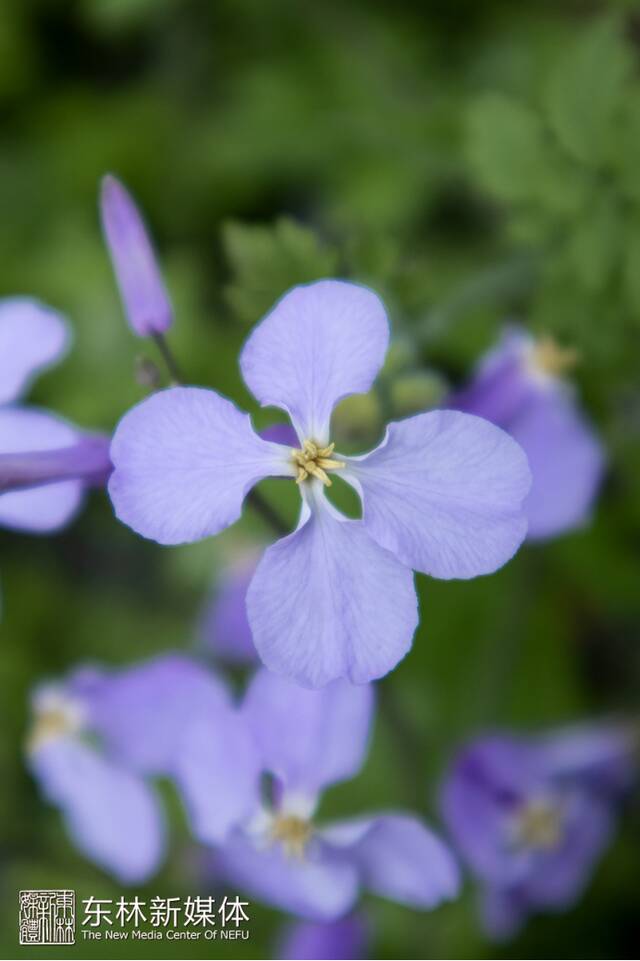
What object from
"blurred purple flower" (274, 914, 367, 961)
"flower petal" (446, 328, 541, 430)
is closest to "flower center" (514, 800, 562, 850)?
"blurred purple flower" (274, 914, 367, 961)

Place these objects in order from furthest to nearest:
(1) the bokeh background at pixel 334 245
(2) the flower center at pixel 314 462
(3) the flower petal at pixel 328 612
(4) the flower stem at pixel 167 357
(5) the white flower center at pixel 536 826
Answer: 1. (1) the bokeh background at pixel 334 245
2. (5) the white flower center at pixel 536 826
3. (4) the flower stem at pixel 167 357
4. (2) the flower center at pixel 314 462
5. (3) the flower petal at pixel 328 612

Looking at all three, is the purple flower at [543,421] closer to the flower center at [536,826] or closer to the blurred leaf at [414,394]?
the blurred leaf at [414,394]

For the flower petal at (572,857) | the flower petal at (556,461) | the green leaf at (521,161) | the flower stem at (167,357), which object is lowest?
the flower petal at (572,857)

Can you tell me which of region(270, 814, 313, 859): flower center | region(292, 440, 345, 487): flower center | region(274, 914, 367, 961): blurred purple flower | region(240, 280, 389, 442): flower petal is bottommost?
region(274, 914, 367, 961): blurred purple flower

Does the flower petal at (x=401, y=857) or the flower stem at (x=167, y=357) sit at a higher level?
the flower stem at (x=167, y=357)

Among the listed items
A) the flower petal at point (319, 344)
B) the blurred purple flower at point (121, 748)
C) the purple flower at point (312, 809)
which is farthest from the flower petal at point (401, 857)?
the flower petal at point (319, 344)

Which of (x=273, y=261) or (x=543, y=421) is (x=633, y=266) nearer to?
(x=543, y=421)

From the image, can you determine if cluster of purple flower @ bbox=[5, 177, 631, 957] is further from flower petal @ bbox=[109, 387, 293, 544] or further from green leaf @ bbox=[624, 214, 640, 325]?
green leaf @ bbox=[624, 214, 640, 325]
